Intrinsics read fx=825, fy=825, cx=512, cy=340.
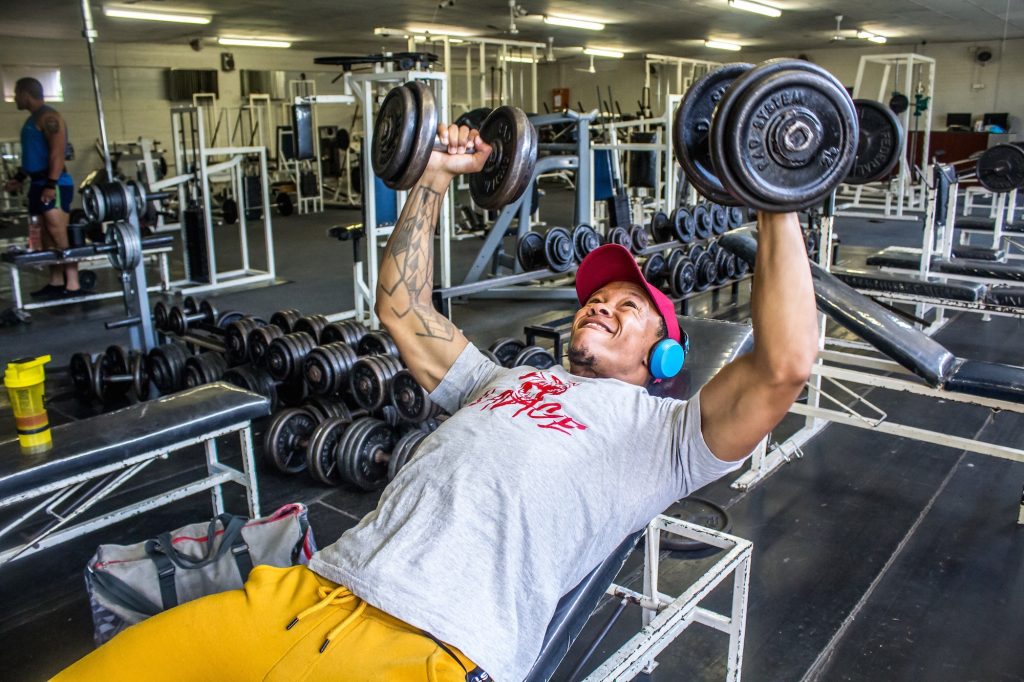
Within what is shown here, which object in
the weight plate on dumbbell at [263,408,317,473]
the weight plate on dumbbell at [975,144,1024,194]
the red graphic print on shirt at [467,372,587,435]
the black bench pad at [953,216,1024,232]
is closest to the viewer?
the red graphic print on shirt at [467,372,587,435]

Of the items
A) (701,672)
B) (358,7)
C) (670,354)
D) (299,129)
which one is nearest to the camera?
(670,354)

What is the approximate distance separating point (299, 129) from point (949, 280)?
4.37m

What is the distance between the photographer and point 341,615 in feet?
3.36

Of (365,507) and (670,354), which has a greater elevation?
(670,354)

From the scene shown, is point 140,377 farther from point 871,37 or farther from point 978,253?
point 871,37

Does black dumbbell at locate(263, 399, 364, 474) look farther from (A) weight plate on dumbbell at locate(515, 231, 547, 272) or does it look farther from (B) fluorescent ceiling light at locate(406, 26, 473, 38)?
(B) fluorescent ceiling light at locate(406, 26, 473, 38)

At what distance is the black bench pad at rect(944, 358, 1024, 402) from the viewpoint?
2088 millimetres

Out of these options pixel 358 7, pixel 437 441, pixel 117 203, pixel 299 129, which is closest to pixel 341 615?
pixel 437 441

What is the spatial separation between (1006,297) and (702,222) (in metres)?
2.47

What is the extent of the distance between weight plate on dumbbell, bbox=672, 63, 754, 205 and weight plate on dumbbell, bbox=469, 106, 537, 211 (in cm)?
37

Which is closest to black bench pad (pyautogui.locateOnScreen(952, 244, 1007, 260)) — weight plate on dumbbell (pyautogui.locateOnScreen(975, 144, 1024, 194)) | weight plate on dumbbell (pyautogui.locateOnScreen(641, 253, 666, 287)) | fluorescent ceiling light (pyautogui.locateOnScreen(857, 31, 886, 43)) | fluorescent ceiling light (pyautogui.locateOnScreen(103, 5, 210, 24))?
weight plate on dumbbell (pyautogui.locateOnScreen(975, 144, 1024, 194))

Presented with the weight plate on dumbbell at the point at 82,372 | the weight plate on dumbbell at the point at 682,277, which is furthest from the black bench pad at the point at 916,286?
the weight plate on dumbbell at the point at 82,372

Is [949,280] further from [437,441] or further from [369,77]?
[437,441]

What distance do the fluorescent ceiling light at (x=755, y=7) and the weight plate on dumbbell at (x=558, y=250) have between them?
4236mm
